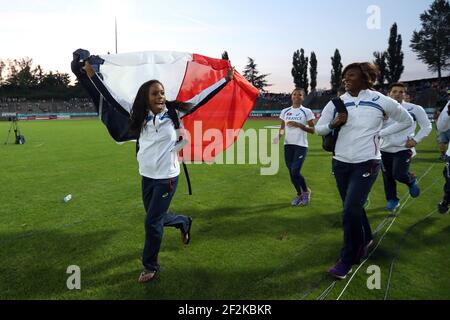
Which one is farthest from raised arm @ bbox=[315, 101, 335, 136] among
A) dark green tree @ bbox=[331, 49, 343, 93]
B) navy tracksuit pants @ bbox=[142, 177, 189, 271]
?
dark green tree @ bbox=[331, 49, 343, 93]

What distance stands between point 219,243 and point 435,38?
77.2 metres

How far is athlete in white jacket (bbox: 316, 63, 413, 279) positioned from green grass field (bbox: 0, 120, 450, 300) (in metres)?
0.43

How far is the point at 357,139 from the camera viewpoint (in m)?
3.58

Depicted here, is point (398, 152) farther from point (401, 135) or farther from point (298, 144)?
point (298, 144)

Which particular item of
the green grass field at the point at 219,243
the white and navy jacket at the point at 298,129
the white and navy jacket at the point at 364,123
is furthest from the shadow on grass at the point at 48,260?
the white and navy jacket at the point at 298,129

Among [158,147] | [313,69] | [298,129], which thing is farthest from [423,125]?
[313,69]

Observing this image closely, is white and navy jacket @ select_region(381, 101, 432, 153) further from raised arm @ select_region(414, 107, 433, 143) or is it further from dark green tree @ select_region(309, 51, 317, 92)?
dark green tree @ select_region(309, 51, 317, 92)

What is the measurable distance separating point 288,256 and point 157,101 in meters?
2.33

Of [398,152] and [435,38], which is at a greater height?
[435,38]

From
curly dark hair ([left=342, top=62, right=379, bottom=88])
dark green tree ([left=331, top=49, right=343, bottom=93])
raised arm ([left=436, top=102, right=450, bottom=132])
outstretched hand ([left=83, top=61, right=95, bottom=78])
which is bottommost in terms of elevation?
raised arm ([left=436, top=102, right=450, bottom=132])

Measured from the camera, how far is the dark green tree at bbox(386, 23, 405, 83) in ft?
182

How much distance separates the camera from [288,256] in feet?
13.8

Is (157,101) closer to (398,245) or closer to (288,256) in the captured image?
(288,256)
